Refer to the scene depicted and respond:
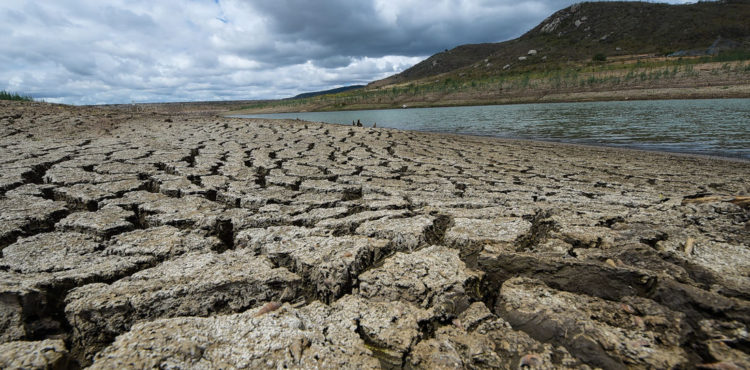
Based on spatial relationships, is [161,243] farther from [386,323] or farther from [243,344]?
[386,323]

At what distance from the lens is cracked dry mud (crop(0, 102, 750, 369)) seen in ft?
3.24

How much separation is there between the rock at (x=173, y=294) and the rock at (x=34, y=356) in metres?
0.13

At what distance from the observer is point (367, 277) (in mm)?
1362

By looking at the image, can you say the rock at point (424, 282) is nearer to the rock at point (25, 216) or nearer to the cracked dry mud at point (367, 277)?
the cracked dry mud at point (367, 277)

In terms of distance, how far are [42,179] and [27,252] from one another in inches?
79.4

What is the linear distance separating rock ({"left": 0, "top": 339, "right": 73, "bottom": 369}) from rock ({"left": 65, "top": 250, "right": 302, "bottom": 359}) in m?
0.13

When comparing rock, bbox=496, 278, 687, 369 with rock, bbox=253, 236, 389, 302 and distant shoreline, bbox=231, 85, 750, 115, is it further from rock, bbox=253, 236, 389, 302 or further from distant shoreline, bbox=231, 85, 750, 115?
distant shoreline, bbox=231, 85, 750, 115

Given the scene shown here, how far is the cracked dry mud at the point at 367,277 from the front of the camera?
0.99 metres

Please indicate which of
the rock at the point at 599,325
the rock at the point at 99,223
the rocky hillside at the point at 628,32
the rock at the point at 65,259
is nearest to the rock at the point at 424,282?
the rock at the point at 599,325

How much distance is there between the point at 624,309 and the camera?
3.73 ft

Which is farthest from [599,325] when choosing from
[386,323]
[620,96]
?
[620,96]

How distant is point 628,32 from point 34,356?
220 ft

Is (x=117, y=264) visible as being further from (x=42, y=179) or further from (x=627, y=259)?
(x=42, y=179)

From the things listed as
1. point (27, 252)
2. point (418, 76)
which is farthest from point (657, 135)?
point (418, 76)
